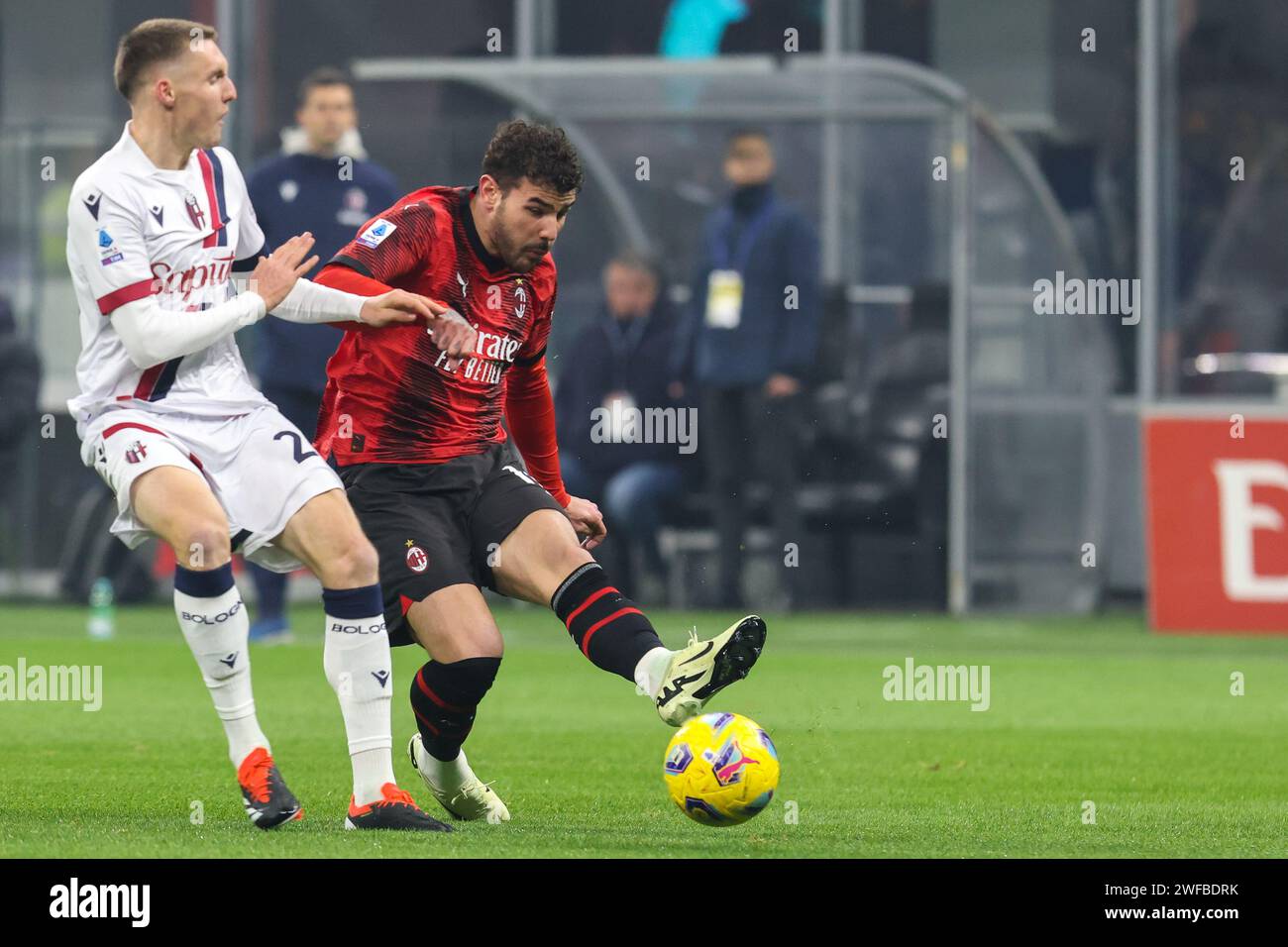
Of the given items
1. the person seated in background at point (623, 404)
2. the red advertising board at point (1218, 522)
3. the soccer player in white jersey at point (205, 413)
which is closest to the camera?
the soccer player in white jersey at point (205, 413)

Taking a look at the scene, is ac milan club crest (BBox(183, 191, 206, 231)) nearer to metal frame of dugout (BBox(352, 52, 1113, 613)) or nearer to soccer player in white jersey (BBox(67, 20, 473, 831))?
soccer player in white jersey (BBox(67, 20, 473, 831))

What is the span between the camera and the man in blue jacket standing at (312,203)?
36.6 feet

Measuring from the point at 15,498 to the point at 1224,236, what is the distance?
323 inches

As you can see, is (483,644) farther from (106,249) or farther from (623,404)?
(623,404)

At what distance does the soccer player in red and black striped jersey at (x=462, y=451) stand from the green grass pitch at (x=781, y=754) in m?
0.45

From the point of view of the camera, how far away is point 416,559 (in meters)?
6.52

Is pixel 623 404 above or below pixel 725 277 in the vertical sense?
below

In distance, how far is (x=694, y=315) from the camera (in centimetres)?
1448

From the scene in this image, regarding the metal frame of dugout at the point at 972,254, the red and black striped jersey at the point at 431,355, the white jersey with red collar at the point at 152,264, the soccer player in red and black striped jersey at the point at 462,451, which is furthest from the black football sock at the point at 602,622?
the metal frame of dugout at the point at 972,254

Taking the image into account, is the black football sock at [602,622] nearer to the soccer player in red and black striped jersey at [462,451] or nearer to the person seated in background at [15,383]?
the soccer player in red and black striped jersey at [462,451]

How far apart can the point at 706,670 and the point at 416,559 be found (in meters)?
1.00

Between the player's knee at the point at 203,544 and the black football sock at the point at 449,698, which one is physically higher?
the player's knee at the point at 203,544

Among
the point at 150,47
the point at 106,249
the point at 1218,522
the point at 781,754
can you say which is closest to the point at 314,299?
the point at 106,249
